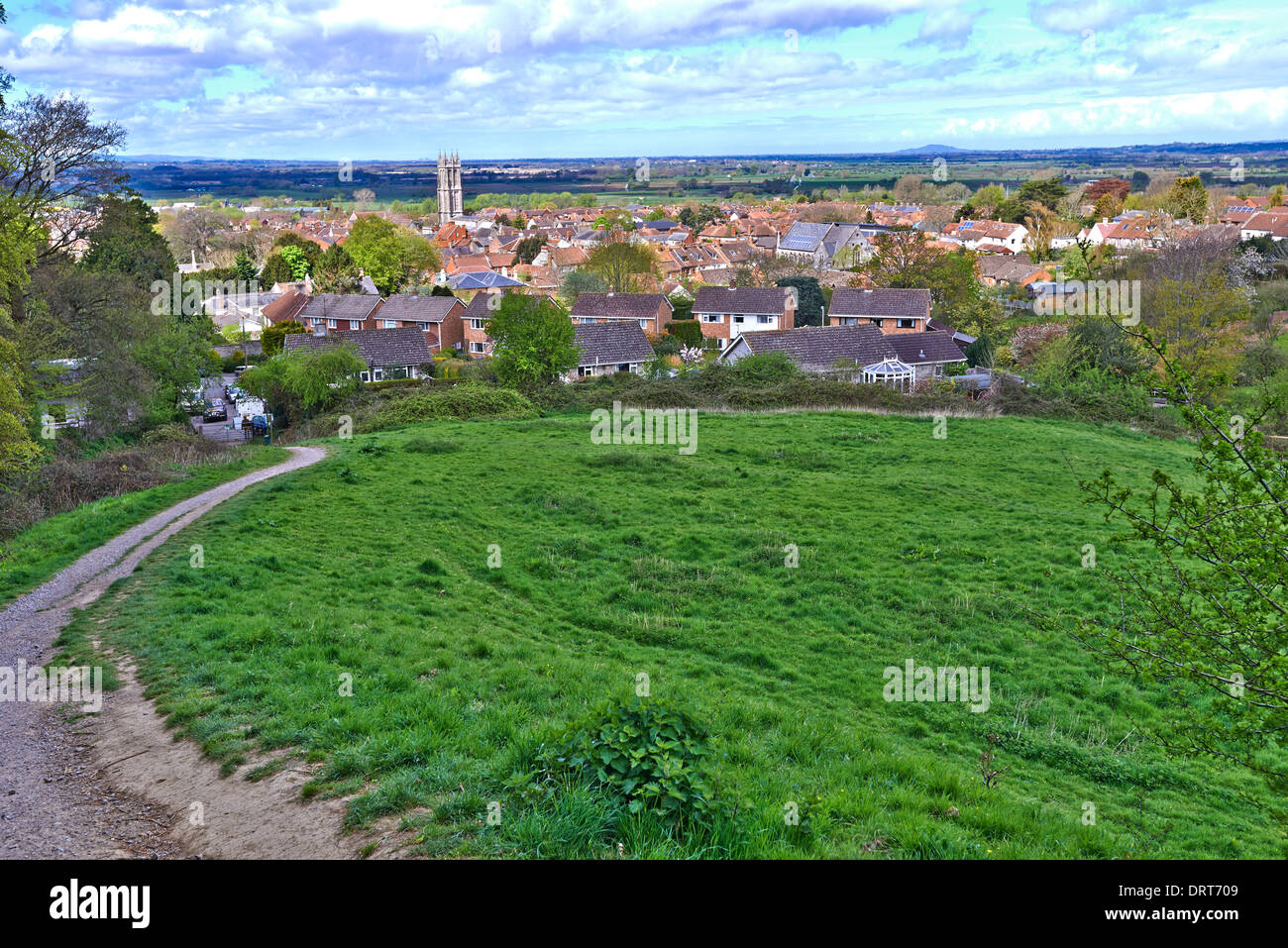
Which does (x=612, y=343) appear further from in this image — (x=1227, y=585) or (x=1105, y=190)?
(x=1105, y=190)

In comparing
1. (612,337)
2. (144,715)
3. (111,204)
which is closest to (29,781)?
(144,715)

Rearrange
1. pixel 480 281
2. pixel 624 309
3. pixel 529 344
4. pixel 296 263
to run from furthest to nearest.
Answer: pixel 296 263 < pixel 480 281 < pixel 624 309 < pixel 529 344

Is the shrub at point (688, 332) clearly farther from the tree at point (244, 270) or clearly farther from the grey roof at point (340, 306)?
the tree at point (244, 270)

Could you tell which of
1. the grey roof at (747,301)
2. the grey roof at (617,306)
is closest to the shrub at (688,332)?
the grey roof at (617,306)
